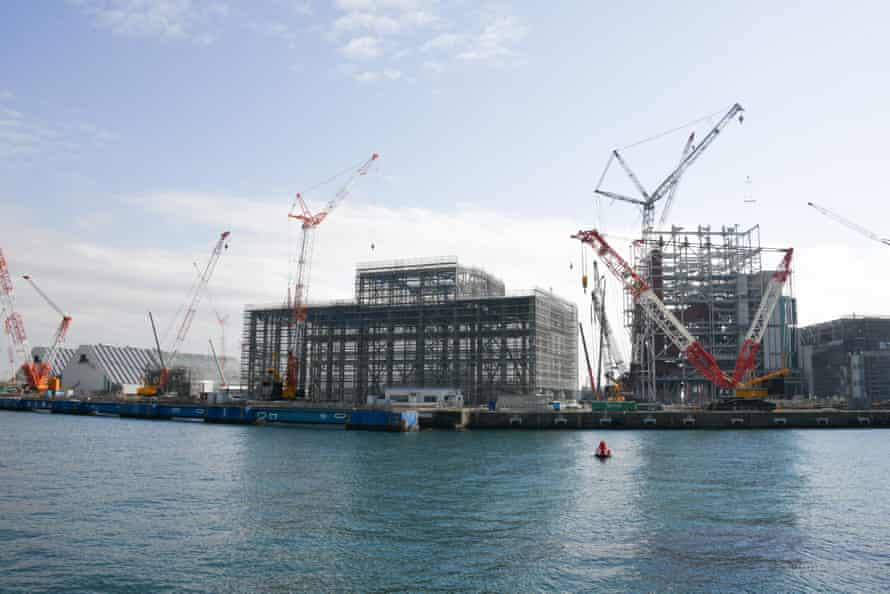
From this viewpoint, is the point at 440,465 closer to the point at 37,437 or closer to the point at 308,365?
the point at 37,437

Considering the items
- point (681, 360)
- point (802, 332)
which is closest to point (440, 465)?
point (681, 360)

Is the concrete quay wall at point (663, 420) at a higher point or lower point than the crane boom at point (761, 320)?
lower

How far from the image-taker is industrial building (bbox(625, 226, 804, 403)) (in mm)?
145875

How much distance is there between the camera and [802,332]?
619ft

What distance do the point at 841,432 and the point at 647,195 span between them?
2897 inches

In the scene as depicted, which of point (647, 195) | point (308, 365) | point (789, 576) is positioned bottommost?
point (789, 576)

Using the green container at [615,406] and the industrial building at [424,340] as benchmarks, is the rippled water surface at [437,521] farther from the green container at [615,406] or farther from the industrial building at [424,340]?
the industrial building at [424,340]

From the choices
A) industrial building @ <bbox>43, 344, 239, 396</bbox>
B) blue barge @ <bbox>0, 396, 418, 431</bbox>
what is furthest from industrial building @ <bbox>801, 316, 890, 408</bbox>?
industrial building @ <bbox>43, 344, 239, 396</bbox>

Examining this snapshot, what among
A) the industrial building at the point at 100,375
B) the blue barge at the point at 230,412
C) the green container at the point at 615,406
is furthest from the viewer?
the industrial building at the point at 100,375

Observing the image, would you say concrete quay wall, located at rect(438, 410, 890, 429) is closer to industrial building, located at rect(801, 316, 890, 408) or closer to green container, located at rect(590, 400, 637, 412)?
green container, located at rect(590, 400, 637, 412)

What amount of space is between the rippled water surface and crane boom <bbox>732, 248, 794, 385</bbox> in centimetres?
6247

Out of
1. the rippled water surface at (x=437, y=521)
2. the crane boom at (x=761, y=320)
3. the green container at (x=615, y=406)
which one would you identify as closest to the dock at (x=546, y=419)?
the green container at (x=615, y=406)

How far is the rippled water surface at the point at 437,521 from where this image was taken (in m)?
26.6

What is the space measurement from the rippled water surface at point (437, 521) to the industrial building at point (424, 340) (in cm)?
6320
